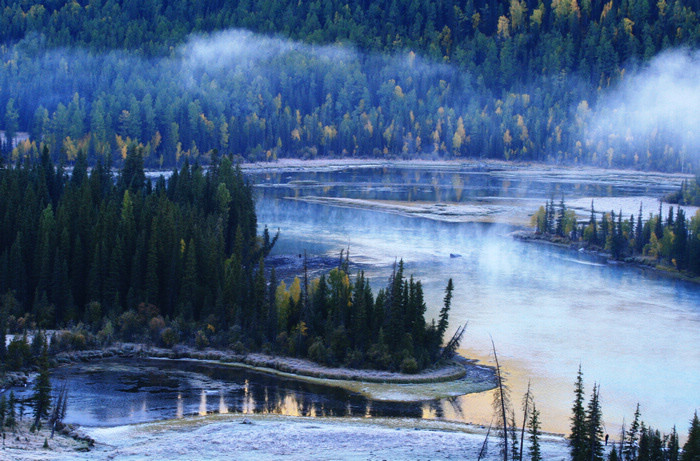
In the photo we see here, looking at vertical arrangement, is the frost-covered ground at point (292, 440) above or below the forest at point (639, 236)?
below

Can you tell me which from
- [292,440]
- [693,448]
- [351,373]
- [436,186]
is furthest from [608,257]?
[436,186]

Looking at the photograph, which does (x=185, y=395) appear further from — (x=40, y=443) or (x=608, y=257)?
(x=608, y=257)

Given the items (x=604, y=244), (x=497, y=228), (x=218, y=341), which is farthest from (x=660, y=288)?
(x=218, y=341)

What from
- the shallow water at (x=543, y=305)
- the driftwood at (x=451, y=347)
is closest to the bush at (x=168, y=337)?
the driftwood at (x=451, y=347)

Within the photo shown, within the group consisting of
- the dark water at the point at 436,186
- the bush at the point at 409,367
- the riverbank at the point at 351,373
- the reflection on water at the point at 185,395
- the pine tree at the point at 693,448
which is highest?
the dark water at the point at 436,186

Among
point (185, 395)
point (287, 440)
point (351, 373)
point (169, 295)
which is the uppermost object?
point (169, 295)

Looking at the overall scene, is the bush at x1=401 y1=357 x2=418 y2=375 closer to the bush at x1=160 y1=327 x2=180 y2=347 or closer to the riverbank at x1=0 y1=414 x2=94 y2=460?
the bush at x1=160 y1=327 x2=180 y2=347

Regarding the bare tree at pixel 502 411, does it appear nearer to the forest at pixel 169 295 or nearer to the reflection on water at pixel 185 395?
the reflection on water at pixel 185 395
